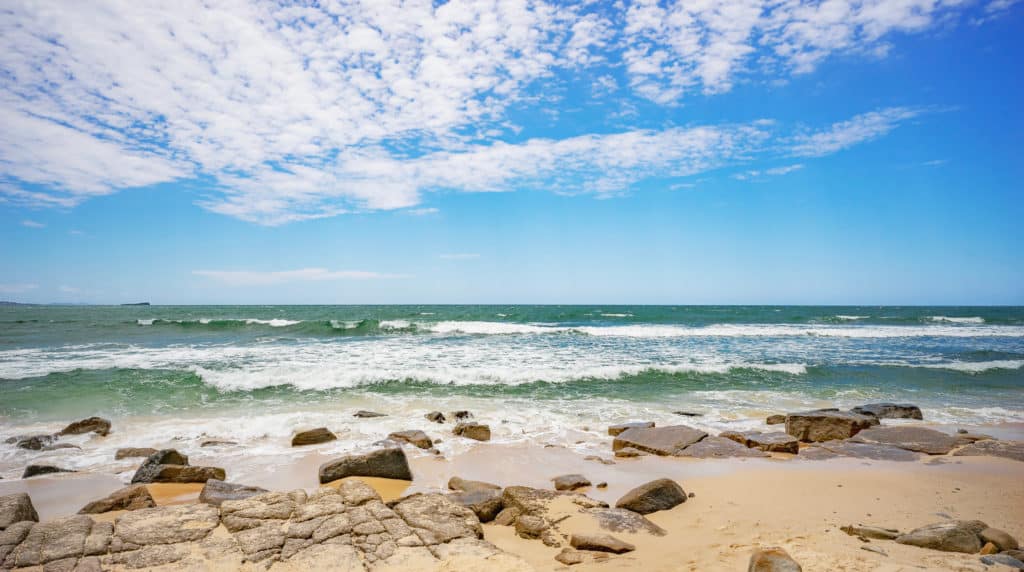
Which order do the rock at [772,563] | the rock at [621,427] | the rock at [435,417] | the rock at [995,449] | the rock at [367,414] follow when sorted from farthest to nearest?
the rock at [367,414]
the rock at [435,417]
the rock at [621,427]
the rock at [995,449]
the rock at [772,563]

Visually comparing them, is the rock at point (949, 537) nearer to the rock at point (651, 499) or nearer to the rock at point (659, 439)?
the rock at point (651, 499)

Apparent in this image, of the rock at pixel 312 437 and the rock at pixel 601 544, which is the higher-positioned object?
the rock at pixel 601 544

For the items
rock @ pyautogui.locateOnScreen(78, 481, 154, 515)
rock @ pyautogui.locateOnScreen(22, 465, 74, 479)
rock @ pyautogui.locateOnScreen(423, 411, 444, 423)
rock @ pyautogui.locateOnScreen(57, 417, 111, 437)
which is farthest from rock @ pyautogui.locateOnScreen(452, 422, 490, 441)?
rock @ pyautogui.locateOnScreen(57, 417, 111, 437)

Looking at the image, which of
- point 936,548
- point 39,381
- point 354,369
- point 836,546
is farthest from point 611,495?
point 39,381

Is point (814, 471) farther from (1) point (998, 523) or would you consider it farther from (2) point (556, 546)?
(2) point (556, 546)

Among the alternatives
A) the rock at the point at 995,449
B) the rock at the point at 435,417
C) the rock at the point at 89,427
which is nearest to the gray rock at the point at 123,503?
the rock at the point at 89,427

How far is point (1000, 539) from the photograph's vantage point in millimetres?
3910

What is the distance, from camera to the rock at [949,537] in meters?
3.81

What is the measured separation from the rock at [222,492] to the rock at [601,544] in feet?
10.8

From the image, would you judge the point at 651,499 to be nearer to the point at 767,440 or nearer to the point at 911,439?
the point at 767,440

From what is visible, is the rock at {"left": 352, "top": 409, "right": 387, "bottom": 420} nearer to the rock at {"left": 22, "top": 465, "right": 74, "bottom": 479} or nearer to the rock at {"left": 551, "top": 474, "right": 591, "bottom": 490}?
the rock at {"left": 22, "top": 465, "right": 74, "bottom": 479}

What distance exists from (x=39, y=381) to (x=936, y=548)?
18669 millimetres

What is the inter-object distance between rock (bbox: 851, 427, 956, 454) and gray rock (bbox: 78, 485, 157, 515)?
9774mm

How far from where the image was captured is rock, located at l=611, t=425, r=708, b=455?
7.40 m
